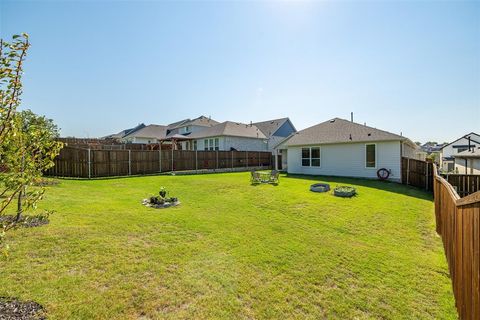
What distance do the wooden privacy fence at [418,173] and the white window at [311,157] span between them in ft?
20.0

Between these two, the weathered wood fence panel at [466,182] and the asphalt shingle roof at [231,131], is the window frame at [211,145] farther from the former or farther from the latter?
the weathered wood fence panel at [466,182]

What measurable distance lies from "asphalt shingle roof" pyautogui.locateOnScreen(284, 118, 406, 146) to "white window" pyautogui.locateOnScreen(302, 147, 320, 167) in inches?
30.6

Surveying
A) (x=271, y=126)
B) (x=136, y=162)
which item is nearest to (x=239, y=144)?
(x=271, y=126)

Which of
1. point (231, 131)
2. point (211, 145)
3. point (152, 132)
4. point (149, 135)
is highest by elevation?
point (152, 132)

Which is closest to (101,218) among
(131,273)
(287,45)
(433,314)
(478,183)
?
(131,273)

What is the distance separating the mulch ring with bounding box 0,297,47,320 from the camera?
2738 millimetres

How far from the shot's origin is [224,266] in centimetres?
429

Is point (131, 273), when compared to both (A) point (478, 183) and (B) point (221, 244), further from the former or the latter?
(A) point (478, 183)

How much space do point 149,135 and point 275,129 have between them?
80.5ft

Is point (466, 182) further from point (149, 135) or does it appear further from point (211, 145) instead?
point (149, 135)

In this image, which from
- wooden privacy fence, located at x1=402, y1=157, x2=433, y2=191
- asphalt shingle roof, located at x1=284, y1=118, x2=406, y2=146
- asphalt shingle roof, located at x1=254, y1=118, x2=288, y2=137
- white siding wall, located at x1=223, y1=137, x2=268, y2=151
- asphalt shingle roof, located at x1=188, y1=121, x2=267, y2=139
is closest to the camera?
wooden privacy fence, located at x1=402, y1=157, x2=433, y2=191

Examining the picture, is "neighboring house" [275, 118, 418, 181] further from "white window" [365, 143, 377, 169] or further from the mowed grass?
the mowed grass

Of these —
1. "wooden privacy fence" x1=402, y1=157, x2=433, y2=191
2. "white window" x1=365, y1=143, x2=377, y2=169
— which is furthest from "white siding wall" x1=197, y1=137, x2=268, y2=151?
"wooden privacy fence" x1=402, y1=157, x2=433, y2=191

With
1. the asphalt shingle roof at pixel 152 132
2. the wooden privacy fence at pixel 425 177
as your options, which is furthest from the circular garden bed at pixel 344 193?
the asphalt shingle roof at pixel 152 132
